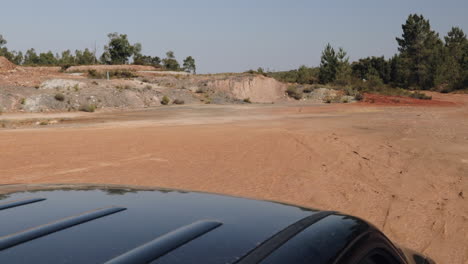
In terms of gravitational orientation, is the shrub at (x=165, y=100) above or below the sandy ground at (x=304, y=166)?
below

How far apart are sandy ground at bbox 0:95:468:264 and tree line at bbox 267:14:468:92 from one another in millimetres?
39120

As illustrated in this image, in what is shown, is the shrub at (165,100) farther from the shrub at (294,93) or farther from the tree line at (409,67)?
the tree line at (409,67)

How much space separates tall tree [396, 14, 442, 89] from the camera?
2589 inches

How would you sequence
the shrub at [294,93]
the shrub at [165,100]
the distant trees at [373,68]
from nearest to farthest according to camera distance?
the shrub at [165,100] → the shrub at [294,93] → the distant trees at [373,68]

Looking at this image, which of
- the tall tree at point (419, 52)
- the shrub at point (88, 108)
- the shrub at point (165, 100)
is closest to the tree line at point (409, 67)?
the tall tree at point (419, 52)

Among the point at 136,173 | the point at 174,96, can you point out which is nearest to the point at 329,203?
the point at 136,173

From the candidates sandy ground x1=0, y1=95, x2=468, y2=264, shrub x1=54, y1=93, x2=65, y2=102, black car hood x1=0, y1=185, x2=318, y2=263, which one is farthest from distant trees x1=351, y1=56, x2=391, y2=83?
→ black car hood x1=0, y1=185, x2=318, y2=263

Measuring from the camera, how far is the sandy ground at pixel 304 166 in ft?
22.8

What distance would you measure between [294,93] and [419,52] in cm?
3538

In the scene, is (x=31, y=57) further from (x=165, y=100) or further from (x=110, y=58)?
(x=165, y=100)

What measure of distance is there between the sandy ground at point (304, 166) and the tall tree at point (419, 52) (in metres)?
51.2

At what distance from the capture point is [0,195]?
7.72ft

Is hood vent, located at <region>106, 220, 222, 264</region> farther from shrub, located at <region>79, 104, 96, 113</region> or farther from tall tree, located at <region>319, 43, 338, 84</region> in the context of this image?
tall tree, located at <region>319, 43, 338, 84</region>

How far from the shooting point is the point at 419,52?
73812 millimetres
